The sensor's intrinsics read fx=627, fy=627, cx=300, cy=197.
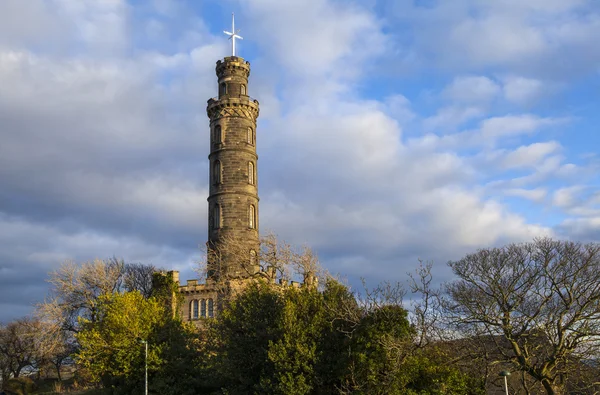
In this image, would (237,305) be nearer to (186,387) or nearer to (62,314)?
(186,387)

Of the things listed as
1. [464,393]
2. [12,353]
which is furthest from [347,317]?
[12,353]

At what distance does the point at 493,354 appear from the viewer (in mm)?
35812

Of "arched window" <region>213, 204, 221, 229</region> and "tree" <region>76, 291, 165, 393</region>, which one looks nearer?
"tree" <region>76, 291, 165, 393</region>

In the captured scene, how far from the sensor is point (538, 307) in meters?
33.3

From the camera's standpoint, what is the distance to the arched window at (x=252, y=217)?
59150 mm

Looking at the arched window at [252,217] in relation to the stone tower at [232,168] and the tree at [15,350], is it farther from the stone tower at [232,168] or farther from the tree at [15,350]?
the tree at [15,350]

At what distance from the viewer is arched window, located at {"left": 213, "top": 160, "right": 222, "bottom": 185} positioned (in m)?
60.0

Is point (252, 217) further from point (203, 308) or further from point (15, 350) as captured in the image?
point (15, 350)

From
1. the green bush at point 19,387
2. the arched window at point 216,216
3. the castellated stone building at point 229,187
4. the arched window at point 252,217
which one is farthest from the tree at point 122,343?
the green bush at point 19,387

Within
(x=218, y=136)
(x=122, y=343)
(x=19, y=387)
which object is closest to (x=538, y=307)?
(x=122, y=343)

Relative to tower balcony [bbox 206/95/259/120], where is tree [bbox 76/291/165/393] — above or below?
below

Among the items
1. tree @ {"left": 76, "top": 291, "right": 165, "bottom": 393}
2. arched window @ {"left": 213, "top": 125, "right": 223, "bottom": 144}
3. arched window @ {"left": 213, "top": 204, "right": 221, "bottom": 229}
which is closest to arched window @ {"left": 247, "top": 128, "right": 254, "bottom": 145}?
arched window @ {"left": 213, "top": 125, "right": 223, "bottom": 144}

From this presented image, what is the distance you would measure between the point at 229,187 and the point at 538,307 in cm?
3300

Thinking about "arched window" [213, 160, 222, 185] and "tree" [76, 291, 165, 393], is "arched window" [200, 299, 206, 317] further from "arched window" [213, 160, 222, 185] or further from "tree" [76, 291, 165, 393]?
"tree" [76, 291, 165, 393]
